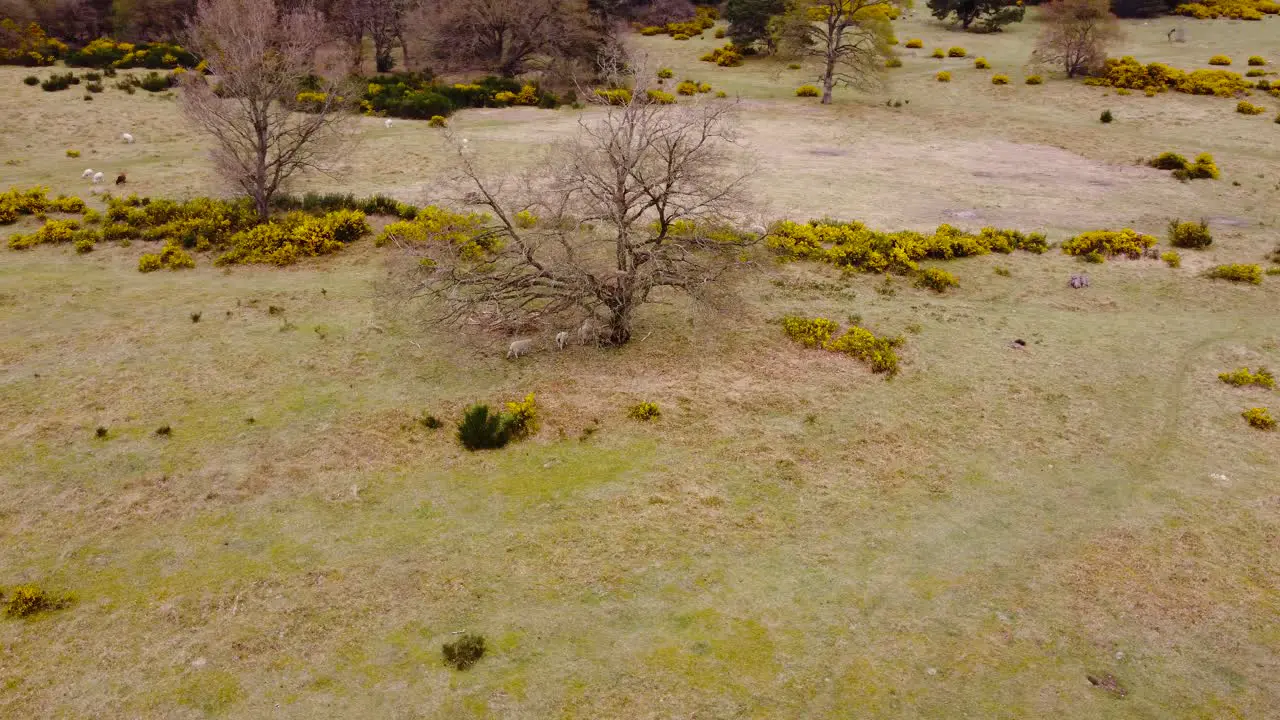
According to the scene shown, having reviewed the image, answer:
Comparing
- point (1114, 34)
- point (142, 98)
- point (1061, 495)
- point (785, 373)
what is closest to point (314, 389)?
point (785, 373)

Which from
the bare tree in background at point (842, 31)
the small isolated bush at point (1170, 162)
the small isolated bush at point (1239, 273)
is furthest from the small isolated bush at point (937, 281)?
the bare tree in background at point (842, 31)

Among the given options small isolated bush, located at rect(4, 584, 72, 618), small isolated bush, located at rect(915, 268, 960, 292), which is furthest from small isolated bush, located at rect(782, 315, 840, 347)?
small isolated bush, located at rect(4, 584, 72, 618)

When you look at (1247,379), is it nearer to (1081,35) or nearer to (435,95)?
(435,95)

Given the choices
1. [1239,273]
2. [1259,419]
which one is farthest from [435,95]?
[1259,419]

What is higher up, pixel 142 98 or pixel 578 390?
pixel 142 98

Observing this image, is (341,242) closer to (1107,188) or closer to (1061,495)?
(1061,495)

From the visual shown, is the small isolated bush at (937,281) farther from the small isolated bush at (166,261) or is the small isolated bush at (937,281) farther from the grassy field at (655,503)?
the small isolated bush at (166,261)

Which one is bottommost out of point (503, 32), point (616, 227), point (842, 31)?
point (616, 227)
